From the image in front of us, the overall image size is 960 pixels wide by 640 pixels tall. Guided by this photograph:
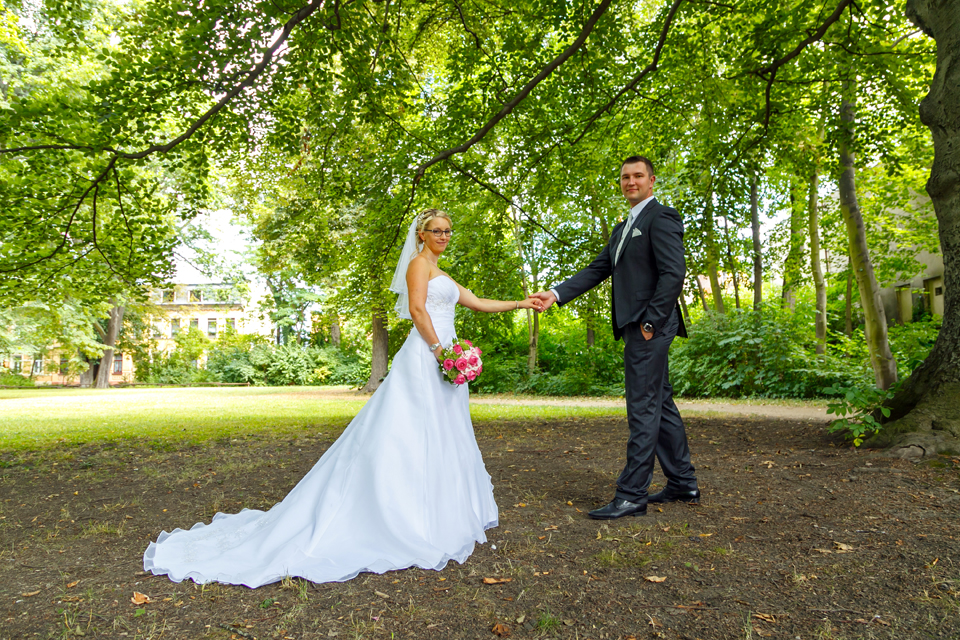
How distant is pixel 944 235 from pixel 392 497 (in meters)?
5.34

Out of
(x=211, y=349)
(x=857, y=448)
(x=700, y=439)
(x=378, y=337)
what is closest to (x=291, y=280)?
(x=211, y=349)

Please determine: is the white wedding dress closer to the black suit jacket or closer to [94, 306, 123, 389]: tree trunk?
the black suit jacket

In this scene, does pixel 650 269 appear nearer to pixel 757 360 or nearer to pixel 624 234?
pixel 624 234

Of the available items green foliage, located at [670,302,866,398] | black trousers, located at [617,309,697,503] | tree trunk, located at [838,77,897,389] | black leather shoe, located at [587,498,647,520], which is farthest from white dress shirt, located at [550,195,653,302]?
green foliage, located at [670,302,866,398]

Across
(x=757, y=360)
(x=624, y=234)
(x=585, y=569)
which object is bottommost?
(x=585, y=569)

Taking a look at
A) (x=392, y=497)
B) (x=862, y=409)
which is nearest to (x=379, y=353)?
(x=862, y=409)

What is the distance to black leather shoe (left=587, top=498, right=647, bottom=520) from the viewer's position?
13.7 ft

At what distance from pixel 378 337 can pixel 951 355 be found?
17446 millimetres

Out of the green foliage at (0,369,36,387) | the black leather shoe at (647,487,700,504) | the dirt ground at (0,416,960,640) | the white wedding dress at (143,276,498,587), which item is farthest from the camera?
the green foliage at (0,369,36,387)

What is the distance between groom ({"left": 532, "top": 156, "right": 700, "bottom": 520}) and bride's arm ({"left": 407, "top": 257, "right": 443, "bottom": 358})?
1.27m

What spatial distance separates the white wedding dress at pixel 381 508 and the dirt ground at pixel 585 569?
0.15m

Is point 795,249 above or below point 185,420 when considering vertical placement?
above

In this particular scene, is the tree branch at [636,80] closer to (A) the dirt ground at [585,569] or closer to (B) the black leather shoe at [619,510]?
(A) the dirt ground at [585,569]

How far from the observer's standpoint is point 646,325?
13.2ft
